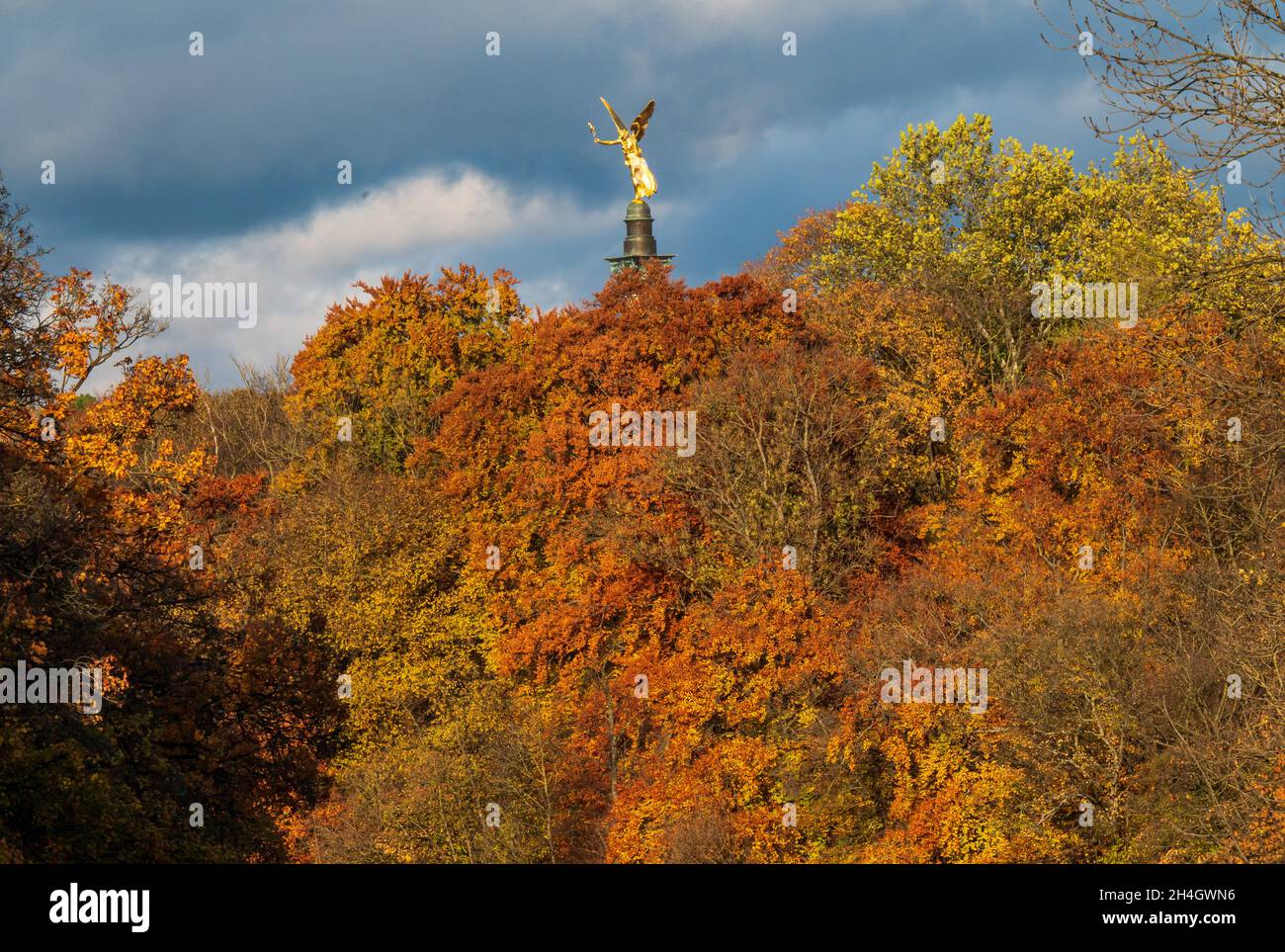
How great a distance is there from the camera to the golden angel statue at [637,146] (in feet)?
212

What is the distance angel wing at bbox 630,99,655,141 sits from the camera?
65500 mm

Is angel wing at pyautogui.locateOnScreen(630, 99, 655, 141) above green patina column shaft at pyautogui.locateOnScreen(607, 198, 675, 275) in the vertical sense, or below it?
above

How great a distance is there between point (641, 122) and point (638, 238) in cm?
600

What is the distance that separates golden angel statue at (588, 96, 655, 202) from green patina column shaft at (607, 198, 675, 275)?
1.97 feet

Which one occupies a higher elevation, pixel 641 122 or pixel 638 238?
pixel 641 122

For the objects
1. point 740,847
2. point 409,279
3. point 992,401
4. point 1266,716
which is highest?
point 409,279

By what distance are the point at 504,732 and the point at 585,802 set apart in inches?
121

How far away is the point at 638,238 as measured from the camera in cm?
6353

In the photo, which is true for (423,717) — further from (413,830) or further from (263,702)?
(263,702)

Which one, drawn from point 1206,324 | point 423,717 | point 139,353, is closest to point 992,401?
point 1206,324

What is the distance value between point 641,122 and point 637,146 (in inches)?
49.2

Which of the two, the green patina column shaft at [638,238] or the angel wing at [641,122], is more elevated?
the angel wing at [641,122]

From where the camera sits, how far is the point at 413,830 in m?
38.3

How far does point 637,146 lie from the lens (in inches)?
2569
